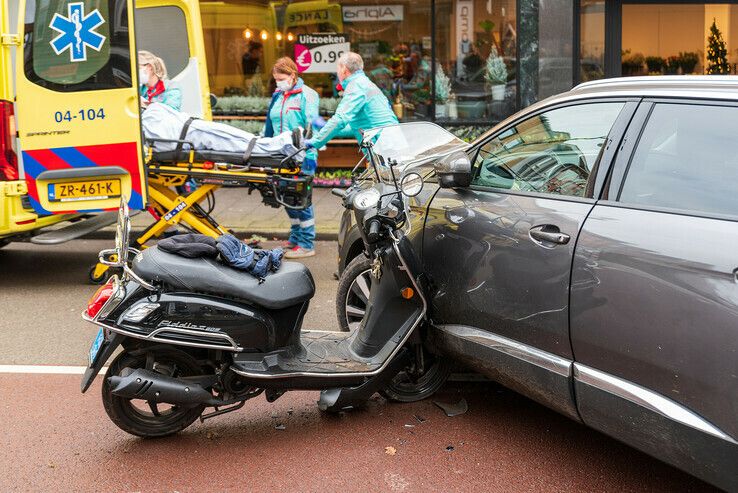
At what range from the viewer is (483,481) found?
4102mm

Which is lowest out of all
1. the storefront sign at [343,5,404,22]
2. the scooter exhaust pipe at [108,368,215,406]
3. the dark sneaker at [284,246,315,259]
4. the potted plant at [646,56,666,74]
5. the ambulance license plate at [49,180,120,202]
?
the dark sneaker at [284,246,315,259]

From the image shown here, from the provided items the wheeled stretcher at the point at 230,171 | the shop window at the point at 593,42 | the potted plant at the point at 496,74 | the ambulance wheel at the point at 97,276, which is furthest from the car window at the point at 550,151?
the shop window at the point at 593,42

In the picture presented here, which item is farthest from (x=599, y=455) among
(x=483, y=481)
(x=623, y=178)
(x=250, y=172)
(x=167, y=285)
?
(x=250, y=172)

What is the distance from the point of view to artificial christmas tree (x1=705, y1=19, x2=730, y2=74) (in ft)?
41.9

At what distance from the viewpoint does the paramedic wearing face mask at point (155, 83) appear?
873 cm

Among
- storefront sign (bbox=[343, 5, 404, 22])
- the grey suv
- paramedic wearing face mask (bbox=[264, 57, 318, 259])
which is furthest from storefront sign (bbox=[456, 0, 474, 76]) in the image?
the grey suv

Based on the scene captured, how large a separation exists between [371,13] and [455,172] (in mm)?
8984

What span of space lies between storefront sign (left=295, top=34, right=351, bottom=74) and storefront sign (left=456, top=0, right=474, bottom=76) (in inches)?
64.0

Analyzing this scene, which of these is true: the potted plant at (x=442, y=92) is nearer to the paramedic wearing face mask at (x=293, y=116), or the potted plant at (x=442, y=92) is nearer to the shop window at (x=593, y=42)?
the shop window at (x=593, y=42)

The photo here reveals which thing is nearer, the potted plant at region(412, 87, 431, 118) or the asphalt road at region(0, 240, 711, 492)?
the asphalt road at region(0, 240, 711, 492)

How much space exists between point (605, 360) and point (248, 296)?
1.71 meters

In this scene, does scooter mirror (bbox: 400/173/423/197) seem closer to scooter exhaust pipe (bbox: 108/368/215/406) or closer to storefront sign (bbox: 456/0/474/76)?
scooter exhaust pipe (bbox: 108/368/215/406)

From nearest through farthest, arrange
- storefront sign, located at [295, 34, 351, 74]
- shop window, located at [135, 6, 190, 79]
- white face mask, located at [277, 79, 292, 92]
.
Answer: white face mask, located at [277, 79, 292, 92] → shop window, located at [135, 6, 190, 79] → storefront sign, located at [295, 34, 351, 74]

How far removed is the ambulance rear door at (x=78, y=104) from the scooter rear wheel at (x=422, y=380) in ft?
11.5
